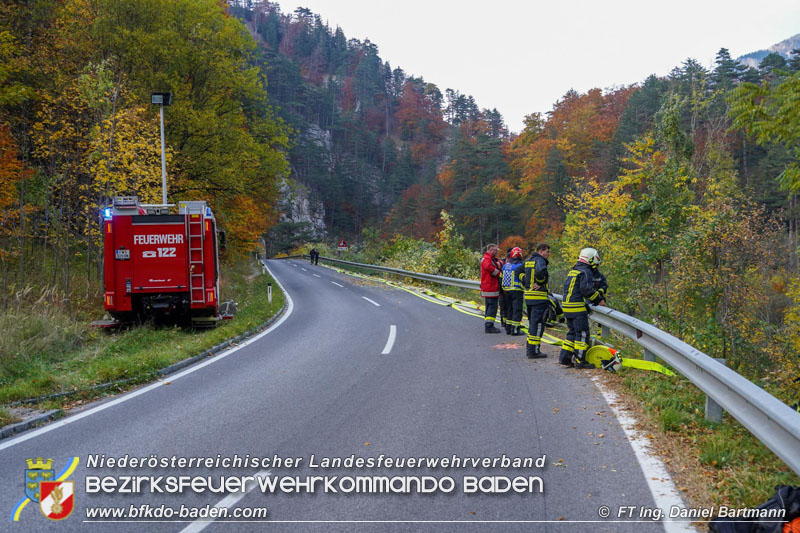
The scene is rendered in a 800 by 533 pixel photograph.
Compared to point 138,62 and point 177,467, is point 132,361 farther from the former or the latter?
point 138,62

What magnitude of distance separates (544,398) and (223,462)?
3762 millimetres

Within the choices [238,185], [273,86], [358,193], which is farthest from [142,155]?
[273,86]

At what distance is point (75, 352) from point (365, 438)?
7774 mm

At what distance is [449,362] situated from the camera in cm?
860

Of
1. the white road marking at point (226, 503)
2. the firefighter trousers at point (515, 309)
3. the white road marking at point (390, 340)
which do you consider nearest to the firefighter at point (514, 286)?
the firefighter trousers at point (515, 309)

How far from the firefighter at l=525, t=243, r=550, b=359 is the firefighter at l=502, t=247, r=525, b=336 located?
1.55 meters

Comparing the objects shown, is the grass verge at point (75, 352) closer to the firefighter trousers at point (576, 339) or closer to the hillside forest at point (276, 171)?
the hillside forest at point (276, 171)

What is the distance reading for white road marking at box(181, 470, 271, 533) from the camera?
3391mm

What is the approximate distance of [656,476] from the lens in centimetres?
397

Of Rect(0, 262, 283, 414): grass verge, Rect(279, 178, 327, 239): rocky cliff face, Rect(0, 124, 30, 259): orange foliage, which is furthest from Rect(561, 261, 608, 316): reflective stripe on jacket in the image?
Rect(279, 178, 327, 239): rocky cliff face

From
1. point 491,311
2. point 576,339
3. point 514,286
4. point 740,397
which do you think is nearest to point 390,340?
point 491,311

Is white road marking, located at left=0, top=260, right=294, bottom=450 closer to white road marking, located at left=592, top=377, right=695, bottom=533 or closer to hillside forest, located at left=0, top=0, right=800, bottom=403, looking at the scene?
hillside forest, located at left=0, top=0, right=800, bottom=403

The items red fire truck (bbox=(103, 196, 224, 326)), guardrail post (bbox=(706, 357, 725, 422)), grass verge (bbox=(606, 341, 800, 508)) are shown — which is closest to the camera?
grass verge (bbox=(606, 341, 800, 508))

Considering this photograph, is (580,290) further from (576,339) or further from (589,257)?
(576,339)
